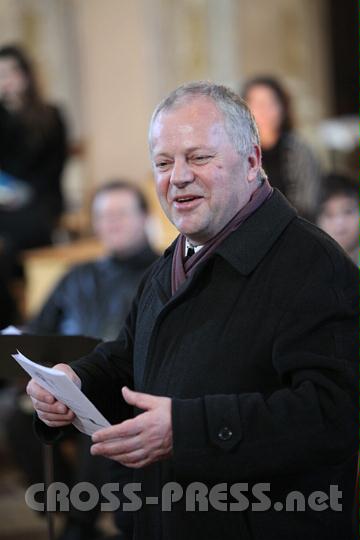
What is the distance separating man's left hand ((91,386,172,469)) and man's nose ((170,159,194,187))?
444 millimetres

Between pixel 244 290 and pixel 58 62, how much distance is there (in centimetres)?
681

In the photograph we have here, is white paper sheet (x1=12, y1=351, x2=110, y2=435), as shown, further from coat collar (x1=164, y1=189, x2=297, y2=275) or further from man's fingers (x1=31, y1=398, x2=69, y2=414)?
coat collar (x1=164, y1=189, x2=297, y2=275)

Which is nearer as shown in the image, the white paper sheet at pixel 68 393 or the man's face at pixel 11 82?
the white paper sheet at pixel 68 393

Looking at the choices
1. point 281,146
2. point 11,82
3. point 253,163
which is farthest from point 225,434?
point 11,82

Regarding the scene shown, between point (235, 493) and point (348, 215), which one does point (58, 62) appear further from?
point (235, 493)

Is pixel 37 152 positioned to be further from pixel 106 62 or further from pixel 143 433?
pixel 143 433

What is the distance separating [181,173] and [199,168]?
0.13 ft

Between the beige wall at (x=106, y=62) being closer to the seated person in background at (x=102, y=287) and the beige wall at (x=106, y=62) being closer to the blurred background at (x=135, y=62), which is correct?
the blurred background at (x=135, y=62)

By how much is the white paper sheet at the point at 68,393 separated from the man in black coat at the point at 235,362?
5 cm

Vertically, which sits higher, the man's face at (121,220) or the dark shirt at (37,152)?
the dark shirt at (37,152)

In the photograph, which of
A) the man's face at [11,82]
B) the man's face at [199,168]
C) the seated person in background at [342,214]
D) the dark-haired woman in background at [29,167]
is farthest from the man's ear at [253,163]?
the dark-haired woman in background at [29,167]

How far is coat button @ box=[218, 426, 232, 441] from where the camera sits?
1878mm

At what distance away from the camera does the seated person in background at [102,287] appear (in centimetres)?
455

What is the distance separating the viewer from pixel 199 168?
2023mm
